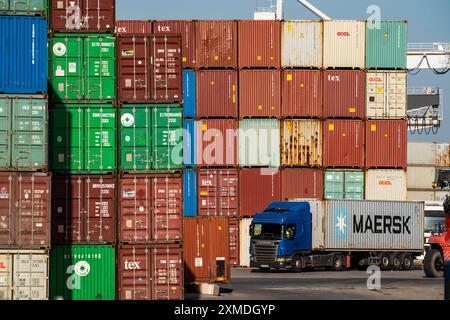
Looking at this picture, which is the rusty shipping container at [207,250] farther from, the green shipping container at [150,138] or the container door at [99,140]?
the container door at [99,140]

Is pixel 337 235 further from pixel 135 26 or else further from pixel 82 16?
pixel 82 16

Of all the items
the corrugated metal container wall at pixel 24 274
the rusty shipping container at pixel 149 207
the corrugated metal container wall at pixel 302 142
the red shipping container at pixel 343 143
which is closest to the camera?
the corrugated metal container wall at pixel 24 274

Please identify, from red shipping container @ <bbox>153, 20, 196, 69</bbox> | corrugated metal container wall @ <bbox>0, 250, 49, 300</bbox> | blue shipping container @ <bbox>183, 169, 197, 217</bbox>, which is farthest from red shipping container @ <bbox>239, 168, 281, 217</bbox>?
corrugated metal container wall @ <bbox>0, 250, 49, 300</bbox>

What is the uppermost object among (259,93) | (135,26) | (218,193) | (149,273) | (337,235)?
(135,26)

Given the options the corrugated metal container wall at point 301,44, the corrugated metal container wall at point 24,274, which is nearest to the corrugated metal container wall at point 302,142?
the corrugated metal container wall at point 301,44

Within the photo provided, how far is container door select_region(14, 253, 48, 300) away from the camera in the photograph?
33938 millimetres

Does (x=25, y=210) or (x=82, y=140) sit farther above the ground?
(x=82, y=140)

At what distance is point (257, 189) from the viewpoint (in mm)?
63344

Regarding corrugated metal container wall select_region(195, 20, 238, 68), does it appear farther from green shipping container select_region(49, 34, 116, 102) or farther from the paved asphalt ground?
green shipping container select_region(49, 34, 116, 102)

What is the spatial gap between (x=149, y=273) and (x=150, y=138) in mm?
4749

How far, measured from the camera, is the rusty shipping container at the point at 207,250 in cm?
4500

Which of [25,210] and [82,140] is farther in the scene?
[82,140]

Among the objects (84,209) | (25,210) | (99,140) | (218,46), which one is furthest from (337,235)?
(25,210)

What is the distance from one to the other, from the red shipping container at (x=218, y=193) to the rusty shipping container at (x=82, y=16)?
83.9ft
